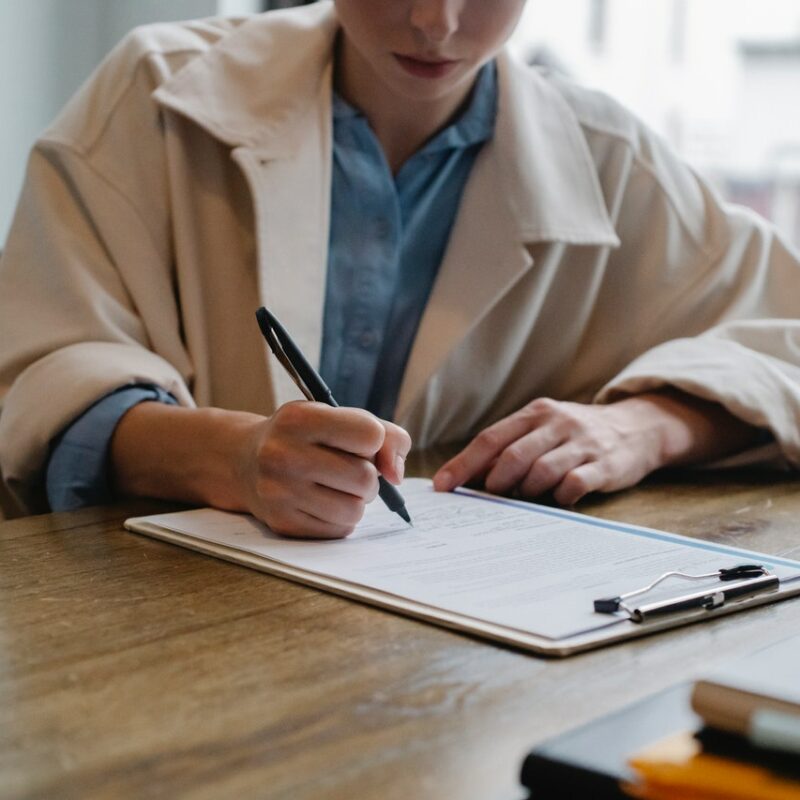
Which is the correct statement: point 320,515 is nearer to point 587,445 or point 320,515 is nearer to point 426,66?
point 587,445

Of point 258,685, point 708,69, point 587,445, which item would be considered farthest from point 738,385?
point 708,69

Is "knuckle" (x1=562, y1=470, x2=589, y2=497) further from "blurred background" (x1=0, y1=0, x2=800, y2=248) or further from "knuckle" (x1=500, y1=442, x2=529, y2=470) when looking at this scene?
"blurred background" (x1=0, y1=0, x2=800, y2=248)

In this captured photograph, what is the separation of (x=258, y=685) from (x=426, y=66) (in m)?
0.77

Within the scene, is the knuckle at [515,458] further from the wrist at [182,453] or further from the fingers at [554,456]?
the wrist at [182,453]

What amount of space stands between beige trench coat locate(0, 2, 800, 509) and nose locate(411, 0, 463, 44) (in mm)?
214

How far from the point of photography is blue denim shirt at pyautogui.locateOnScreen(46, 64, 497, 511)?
1.27 meters

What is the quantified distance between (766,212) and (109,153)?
1774 mm

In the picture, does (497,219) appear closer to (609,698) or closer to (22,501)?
(22,501)

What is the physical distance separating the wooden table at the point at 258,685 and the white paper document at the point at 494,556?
0.03 metres

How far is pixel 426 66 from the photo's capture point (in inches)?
44.4

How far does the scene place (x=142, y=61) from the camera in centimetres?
123

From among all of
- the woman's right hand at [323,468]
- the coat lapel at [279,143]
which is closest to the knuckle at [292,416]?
the woman's right hand at [323,468]

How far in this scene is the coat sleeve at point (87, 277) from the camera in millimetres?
995

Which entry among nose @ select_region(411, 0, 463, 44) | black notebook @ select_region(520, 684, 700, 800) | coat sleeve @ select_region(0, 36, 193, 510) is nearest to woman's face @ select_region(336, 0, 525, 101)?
nose @ select_region(411, 0, 463, 44)
